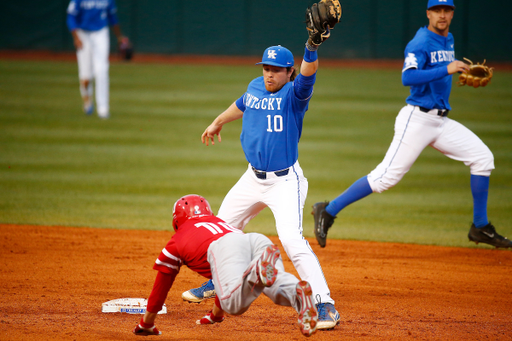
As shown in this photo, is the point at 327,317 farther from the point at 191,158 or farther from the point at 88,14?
the point at 88,14

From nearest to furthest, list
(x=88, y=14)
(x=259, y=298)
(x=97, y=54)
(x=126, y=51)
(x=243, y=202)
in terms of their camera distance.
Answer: (x=243, y=202), (x=259, y=298), (x=88, y=14), (x=97, y=54), (x=126, y=51)

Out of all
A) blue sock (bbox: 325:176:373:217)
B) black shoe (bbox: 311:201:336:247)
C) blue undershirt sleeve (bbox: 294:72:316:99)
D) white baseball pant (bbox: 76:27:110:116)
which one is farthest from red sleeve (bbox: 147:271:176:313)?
white baseball pant (bbox: 76:27:110:116)

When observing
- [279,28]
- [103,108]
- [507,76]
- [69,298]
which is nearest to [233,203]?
[69,298]

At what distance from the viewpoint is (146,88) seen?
1759 cm

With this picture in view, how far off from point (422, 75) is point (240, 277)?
300cm

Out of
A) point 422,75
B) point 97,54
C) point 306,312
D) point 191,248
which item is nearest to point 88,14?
point 97,54

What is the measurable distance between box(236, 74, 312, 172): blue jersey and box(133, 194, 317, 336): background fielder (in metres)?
0.68

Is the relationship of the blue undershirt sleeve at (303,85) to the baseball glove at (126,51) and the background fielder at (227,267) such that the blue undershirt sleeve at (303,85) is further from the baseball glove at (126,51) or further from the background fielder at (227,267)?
the baseball glove at (126,51)

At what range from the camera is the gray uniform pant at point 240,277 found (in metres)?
3.28

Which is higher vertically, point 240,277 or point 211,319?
point 240,277

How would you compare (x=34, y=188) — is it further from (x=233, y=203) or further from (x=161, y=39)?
(x=161, y=39)

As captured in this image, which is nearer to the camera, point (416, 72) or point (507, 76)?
point (416, 72)

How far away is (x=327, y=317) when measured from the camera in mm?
3959

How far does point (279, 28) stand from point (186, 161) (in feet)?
51.5
